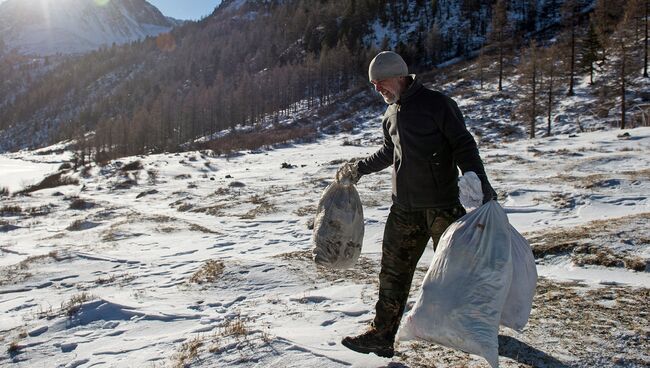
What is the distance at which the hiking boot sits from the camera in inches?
121

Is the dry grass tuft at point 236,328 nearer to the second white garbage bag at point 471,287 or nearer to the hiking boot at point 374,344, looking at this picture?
the hiking boot at point 374,344

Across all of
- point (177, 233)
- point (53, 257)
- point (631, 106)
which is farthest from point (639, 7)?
point (53, 257)

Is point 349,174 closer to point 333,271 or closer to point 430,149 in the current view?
point 430,149

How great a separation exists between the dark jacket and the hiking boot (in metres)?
0.96

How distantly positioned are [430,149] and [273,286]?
11.3ft

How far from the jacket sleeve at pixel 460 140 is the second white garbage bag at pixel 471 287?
0.96 feet

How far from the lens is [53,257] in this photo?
8602 millimetres

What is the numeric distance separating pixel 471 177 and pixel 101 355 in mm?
3551

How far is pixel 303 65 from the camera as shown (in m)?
87.1

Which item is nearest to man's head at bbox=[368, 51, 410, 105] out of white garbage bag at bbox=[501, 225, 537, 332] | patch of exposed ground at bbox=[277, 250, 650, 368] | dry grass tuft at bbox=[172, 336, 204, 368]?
white garbage bag at bbox=[501, 225, 537, 332]

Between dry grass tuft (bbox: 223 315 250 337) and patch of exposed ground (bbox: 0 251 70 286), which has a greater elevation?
dry grass tuft (bbox: 223 315 250 337)

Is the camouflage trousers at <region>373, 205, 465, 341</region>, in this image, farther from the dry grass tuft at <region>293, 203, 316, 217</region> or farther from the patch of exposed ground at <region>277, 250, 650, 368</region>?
the dry grass tuft at <region>293, 203, 316, 217</region>

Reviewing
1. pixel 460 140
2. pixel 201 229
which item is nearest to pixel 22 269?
pixel 201 229

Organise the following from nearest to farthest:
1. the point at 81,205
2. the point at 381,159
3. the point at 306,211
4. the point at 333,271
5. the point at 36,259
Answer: the point at 381,159
the point at 333,271
the point at 36,259
the point at 306,211
the point at 81,205
